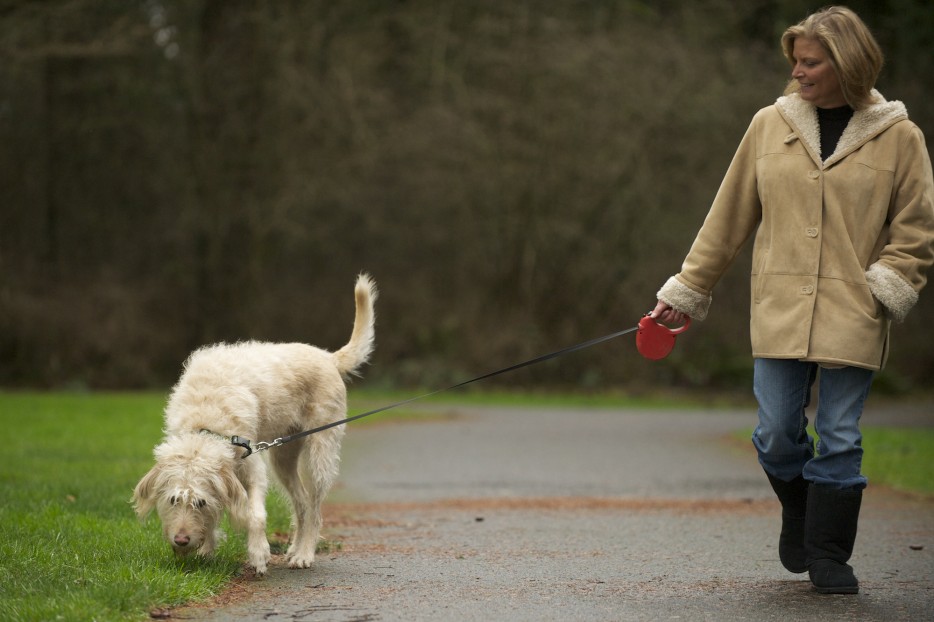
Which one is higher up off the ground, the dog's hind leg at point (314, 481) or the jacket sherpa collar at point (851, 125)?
the jacket sherpa collar at point (851, 125)

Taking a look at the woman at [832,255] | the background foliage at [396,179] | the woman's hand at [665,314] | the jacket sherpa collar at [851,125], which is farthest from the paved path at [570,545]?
the background foliage at [396,179]

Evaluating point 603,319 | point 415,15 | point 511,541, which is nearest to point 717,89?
point 603,319

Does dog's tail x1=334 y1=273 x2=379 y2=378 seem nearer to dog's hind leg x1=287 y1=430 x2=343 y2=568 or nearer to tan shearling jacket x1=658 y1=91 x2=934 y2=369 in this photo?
dog's hind leg x1=287 y1=430 x2=343 y2=568

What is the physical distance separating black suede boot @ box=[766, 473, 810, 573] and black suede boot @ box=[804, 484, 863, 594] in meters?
0.23

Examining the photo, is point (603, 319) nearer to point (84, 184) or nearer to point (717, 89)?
point (717, 89)

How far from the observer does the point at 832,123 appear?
500 centimetres

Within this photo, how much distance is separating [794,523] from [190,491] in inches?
104

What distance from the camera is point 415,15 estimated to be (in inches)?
993

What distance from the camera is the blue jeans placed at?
4.78 metres

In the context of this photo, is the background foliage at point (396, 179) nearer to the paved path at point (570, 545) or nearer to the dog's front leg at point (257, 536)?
the paved path at point (570, 545)

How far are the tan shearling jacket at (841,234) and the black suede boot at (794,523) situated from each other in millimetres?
622

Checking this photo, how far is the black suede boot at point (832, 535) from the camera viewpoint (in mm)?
4777

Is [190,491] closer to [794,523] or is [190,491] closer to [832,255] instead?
[794,523]

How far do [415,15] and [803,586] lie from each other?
71.0 ft
